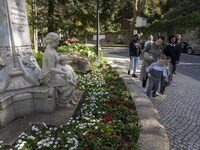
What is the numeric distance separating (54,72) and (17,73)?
707 millimetres

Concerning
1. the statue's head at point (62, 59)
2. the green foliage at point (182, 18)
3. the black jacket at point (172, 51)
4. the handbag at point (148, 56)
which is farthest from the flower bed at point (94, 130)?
the green foliage at point (182, 18)

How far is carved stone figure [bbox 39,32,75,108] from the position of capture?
4.23m

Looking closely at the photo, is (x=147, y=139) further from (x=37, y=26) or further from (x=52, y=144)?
(x=37, y=26)

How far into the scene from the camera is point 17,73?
423 cm

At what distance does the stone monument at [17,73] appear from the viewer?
4020 millimetres

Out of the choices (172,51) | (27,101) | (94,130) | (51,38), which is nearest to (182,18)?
(172,51)

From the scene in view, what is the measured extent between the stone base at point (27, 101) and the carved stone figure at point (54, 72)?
18 cm

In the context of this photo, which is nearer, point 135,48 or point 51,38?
point 51,38

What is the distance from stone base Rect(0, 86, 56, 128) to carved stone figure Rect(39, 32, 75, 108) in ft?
0.59

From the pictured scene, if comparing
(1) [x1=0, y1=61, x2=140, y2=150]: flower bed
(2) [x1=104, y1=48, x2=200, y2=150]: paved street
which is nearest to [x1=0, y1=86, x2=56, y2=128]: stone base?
(1) [x1=0, y1=61, x2=140, y2=150]: flower bed

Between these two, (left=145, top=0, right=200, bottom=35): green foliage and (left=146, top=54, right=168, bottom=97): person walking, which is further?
(left=145, top=0, right=200, bottom=35): green foliage

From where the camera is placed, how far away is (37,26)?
15.5 metres

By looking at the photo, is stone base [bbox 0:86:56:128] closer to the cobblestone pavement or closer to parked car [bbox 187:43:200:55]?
the cobblestone pavement

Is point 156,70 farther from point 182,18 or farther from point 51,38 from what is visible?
point 182,18
